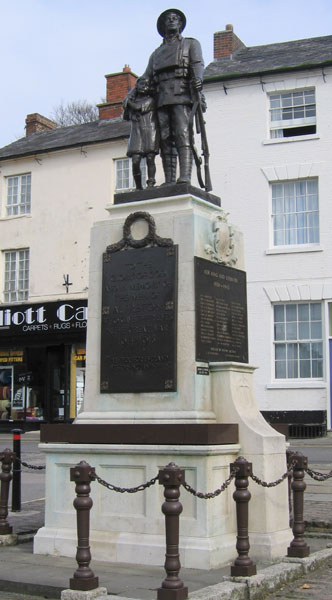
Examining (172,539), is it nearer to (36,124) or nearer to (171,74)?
(171,74)

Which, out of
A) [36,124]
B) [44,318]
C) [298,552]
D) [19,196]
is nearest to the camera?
[298,552]

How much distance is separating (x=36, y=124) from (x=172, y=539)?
97.2ft

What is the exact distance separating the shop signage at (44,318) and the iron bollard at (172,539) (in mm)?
21843

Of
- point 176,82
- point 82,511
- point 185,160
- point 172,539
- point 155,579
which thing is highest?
point 176,82

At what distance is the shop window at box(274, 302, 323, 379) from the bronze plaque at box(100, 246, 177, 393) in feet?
51.9

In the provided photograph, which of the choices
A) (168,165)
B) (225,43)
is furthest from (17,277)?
(168,165)

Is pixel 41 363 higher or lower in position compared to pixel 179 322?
higher

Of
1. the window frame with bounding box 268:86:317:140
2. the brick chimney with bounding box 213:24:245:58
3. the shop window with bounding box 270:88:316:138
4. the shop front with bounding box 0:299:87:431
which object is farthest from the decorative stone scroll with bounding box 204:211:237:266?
the brick chimney with bounding box 213:24:245:58

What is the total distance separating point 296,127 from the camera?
2505cm

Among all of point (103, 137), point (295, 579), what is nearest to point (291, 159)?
point (103, 137)

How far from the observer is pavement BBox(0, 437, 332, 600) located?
6422mm

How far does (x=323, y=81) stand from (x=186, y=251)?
18.0m

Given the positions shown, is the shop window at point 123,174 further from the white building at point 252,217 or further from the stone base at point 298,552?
the stone base at point 298,552

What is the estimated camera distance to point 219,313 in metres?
8.55
